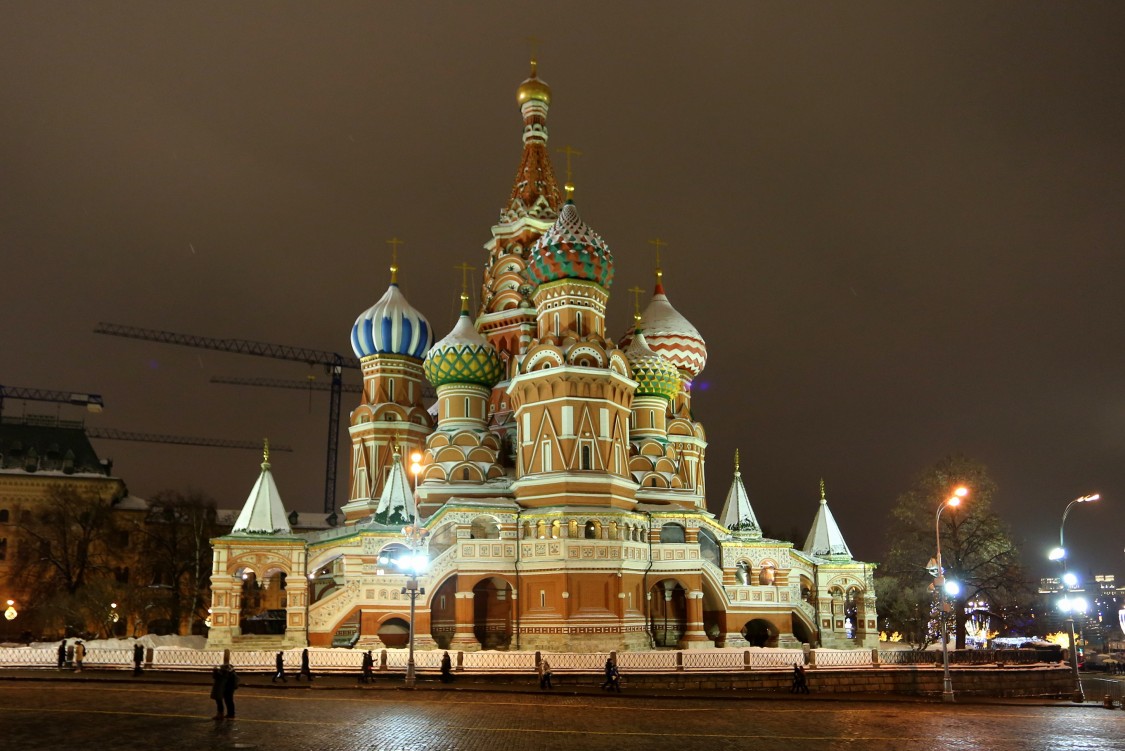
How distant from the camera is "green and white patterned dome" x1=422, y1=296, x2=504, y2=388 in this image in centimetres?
4575

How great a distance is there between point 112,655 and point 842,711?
74.1ft

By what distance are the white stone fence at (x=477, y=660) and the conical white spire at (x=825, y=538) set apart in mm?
11320

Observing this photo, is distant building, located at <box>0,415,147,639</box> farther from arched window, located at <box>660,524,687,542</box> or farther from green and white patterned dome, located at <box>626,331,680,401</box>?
arched window, located at <box>660,524,687,542</box>

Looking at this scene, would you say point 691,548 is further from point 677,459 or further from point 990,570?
point 990,570

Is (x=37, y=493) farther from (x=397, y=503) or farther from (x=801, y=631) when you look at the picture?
(x=801, y=631)

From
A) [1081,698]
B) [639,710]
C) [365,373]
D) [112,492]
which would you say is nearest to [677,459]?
[365,373]

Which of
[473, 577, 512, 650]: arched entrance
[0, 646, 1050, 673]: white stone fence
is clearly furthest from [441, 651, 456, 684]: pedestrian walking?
[473, 577, 512, 650]: arched entrance

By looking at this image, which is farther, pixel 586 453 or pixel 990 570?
pixel 990 570

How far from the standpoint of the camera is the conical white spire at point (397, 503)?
1610 inches

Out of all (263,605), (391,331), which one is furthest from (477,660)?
(263,605)

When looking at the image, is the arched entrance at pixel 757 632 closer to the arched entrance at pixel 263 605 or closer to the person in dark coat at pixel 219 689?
the arched entrance at pixel 263 605

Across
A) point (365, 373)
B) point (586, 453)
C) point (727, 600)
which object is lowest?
point (727, 600)

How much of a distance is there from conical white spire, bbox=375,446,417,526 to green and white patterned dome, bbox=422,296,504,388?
18.0 ft

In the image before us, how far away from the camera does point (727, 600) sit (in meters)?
40.8
